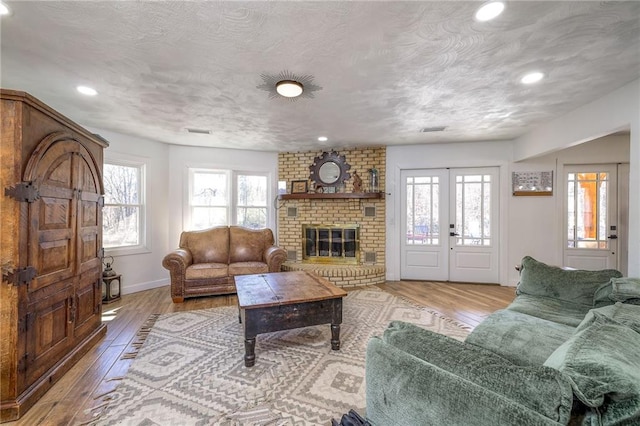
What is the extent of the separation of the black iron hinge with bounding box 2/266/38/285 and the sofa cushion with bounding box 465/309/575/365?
2.88 meters

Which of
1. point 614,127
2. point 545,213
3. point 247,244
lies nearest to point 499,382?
point 614,127

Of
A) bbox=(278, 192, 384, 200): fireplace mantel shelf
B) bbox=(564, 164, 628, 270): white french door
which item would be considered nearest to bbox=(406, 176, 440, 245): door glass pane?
bbox=(278, 192, 384, 200): fireplace mantel shelf

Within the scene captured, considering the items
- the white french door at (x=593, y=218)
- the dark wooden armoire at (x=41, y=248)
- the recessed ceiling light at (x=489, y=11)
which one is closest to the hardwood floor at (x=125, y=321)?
the dark wooden armoire at (x=41, y=248)

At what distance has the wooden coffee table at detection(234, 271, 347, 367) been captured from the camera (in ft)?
7.30

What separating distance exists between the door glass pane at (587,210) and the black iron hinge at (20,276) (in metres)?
6.37

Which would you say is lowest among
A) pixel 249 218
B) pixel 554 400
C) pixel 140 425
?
pixel 140 425

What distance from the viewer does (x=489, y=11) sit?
159cm

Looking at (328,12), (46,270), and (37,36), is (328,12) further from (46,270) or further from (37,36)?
(46,270)

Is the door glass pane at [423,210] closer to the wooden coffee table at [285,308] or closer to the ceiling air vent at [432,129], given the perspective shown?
the ceiling air vent at [432,129]

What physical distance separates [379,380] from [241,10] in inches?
77.5

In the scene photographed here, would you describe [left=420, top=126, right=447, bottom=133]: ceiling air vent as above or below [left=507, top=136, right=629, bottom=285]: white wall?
above

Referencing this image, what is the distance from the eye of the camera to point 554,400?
670 millimetres

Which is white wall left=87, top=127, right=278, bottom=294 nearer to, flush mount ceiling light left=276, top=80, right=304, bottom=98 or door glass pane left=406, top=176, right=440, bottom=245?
flush mount ceiling light left=276, top=80, right=304, bottom=98

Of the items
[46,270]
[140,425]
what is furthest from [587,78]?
[46,270]
